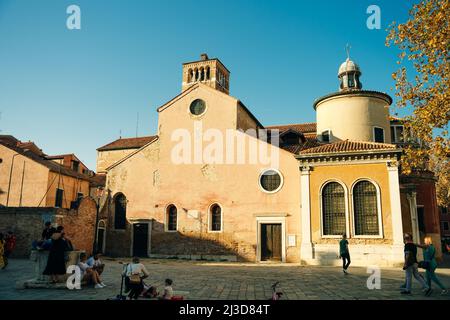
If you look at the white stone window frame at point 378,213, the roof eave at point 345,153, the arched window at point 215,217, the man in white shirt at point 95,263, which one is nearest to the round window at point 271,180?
the roof eave at point 345,153

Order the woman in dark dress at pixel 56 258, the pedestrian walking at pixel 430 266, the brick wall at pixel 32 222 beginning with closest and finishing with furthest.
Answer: the pedestrian walking at pixel 430 266 → the woman in dark dress at pixel 56 258 → the brick wall at pixel 32 222

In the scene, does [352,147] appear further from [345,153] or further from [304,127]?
[304,127]

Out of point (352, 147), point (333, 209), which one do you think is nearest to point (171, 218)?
point (333, 209)

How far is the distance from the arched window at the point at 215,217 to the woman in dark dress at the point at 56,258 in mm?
13257

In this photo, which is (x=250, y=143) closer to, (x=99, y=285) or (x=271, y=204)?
(x=271, y=204)

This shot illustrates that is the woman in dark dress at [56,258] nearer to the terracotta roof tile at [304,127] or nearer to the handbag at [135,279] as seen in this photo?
the handbag at [135,279]

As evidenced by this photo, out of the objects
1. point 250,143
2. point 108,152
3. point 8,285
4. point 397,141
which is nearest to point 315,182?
point 250,143

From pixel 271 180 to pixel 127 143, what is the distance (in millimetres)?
23352

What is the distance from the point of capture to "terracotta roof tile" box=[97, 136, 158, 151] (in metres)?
38.8

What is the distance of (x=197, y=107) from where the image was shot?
25.3 m

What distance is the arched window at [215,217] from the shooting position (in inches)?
896

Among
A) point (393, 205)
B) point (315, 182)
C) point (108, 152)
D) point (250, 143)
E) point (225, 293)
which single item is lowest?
point (225, 293)
